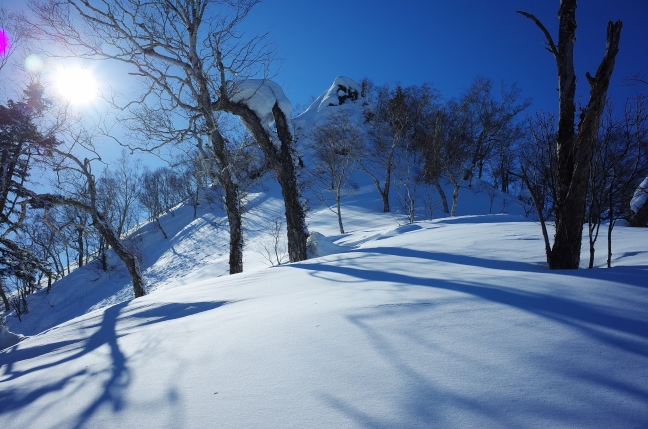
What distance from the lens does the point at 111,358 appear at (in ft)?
6.24

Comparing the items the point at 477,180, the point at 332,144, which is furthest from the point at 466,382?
the point at 477,180

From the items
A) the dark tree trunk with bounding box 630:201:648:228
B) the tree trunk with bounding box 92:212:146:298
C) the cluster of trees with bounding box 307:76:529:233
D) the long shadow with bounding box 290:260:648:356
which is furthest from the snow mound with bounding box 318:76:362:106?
the long shadow with bounding box 290:260:648:356

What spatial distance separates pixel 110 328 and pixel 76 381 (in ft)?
4.40

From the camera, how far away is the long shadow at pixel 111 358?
1.40 m

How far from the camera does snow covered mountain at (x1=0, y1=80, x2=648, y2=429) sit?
3.41ft

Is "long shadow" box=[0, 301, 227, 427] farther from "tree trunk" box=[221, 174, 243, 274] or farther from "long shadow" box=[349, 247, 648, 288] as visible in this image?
"tree trunk" box=[221, 174, 243, 274]

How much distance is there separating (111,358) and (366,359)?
170cm

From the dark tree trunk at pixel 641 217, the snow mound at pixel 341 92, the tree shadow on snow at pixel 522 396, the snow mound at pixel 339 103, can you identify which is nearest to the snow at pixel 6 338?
the tree shadow on snow at pixel 522 396

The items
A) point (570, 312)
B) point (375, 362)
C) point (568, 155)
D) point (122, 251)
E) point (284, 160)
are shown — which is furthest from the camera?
point (122, 251)

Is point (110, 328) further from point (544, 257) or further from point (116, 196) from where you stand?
point (116, 196)

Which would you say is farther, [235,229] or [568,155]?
[235,229]

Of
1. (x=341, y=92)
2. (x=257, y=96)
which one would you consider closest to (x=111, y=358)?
(x=257, y=96)

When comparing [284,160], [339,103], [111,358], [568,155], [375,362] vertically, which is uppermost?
[339,103]

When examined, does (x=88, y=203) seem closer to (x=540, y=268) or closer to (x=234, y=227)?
(x=234, y=227)
